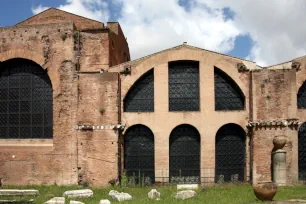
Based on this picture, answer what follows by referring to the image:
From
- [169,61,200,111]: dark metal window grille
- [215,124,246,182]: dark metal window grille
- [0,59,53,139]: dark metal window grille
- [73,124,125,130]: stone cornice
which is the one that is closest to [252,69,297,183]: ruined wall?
[215,124,246,182]: dark metal window grille

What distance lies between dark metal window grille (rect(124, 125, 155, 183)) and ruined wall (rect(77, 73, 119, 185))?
103 centimetres

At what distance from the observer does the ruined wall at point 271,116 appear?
15656 millimetres

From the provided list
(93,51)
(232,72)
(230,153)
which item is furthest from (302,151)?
(93,51)

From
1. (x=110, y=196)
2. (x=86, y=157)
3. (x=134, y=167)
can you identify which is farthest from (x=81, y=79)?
(x=110, y=196)

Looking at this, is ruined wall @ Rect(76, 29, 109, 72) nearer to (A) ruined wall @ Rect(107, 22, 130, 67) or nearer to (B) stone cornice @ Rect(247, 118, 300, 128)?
(A) ruined wall @ Rect(107, 22, 130, 67)

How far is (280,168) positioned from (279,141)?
3.56ft

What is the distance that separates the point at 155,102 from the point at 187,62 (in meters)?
2.37

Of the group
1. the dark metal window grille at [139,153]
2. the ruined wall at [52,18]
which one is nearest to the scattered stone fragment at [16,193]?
the dark metal window grille at [139,153]

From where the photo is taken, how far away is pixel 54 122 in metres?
17.0

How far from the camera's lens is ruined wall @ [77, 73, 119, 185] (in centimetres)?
1623

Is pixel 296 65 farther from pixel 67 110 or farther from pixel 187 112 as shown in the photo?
pixel 67 110

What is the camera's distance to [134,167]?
17047 mm

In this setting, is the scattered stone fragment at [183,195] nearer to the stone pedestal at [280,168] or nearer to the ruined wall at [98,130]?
the ruined wall at [98,130]

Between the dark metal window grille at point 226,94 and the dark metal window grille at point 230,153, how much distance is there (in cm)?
90
